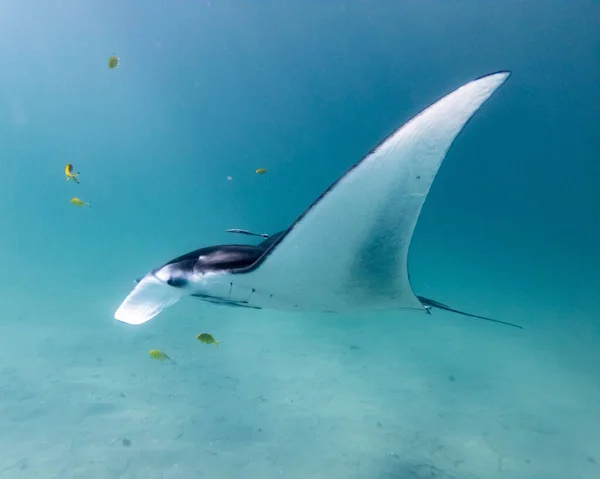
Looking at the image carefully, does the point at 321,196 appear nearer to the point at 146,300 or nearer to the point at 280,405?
the point at 146,300

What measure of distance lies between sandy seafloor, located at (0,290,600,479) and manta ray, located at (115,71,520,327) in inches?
117

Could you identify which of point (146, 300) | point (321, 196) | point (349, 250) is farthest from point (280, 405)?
point (321, 196)

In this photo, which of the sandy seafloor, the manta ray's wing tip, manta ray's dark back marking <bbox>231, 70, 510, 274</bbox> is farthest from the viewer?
the sandy seafloor

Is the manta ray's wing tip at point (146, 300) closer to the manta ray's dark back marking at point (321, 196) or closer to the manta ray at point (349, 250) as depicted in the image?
the manta ray at point (349, 250)

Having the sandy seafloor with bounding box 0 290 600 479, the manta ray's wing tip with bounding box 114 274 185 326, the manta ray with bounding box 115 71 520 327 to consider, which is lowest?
the sandy seafloor with bounding box 0 290 600 479

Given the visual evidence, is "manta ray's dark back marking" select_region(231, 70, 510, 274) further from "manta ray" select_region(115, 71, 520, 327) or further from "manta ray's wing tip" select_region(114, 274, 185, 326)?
"manta ray's wing tip" select_region(114, 274, 185, 326)

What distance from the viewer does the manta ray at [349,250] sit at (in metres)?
1.79

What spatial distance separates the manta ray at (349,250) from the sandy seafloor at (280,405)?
2.97 metres

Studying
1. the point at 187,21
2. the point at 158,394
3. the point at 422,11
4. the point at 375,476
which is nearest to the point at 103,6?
the point at 187,21

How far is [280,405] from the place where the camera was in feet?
21.5

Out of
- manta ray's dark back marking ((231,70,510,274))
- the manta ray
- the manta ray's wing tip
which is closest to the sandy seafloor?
the manta ray's wing tip

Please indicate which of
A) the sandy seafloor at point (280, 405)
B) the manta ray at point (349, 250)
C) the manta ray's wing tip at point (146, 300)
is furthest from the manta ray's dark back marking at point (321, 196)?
the sandy seafloor at point (280, 405)

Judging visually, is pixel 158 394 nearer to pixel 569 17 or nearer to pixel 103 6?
pixel 569 17

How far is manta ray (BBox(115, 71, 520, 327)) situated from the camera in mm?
1787
